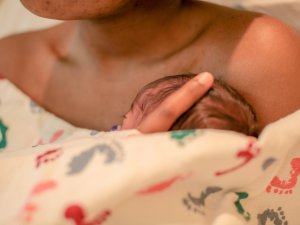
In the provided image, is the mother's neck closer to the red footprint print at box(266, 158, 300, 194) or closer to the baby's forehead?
the baby's forehead

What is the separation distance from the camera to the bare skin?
0.85m

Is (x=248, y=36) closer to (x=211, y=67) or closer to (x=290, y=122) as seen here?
(x=211, y=67)

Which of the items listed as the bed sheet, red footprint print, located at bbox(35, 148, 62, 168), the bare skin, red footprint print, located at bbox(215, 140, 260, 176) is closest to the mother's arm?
the bare skin

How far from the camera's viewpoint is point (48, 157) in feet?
2.13

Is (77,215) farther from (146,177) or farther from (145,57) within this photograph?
(145,57)

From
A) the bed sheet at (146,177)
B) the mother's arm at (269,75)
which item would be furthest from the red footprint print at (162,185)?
the mother's arm at (269,75)

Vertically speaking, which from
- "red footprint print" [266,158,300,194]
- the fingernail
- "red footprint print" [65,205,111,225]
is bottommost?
"red footprint print" [266,158,300,194]

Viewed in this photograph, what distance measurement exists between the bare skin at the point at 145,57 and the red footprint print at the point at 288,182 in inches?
3.9

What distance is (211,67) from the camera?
893 millimetres

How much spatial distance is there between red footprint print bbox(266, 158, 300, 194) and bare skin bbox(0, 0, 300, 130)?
0.10 m

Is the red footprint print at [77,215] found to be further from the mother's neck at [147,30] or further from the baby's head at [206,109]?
the mother's neck at [147,30]

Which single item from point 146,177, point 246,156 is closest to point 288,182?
point 246,156

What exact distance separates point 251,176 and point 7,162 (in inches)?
13.3

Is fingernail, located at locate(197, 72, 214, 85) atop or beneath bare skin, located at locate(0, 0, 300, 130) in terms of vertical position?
atop
